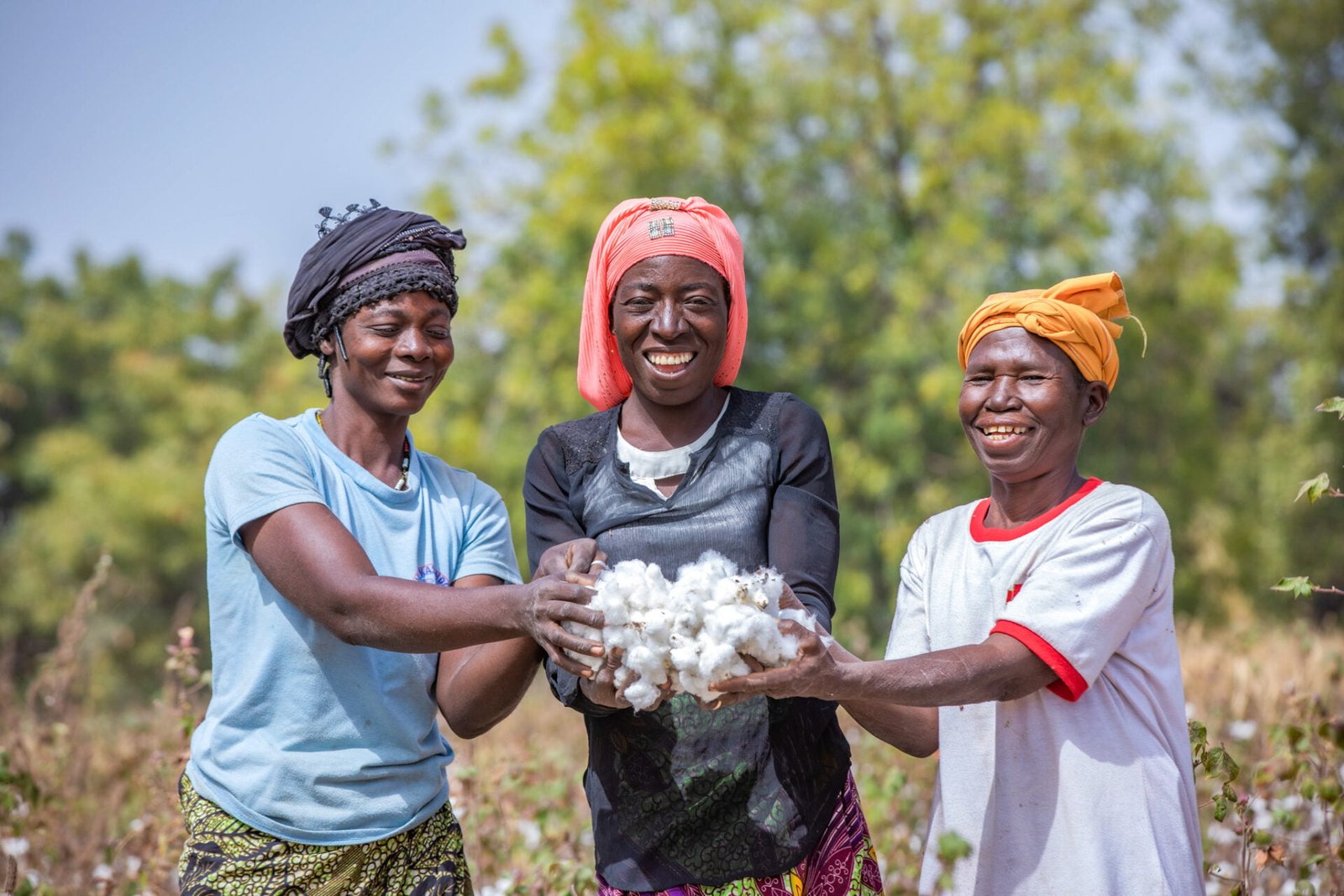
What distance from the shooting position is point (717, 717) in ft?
8.63

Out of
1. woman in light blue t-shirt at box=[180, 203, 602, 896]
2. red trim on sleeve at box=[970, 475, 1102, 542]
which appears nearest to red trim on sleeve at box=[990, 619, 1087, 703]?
red trim on sleeve at box=[970, 475, 1102, 542]

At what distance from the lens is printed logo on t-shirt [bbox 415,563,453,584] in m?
2.71

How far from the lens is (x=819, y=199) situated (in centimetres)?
→ 1426

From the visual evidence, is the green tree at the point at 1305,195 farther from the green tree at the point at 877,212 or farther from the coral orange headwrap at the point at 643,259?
the coral orange headwrap at the point at 643,259

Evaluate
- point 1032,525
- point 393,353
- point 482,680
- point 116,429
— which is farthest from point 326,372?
point 116,429

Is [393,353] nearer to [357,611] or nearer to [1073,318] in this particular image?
[357,611]

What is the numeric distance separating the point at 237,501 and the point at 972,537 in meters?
1.59

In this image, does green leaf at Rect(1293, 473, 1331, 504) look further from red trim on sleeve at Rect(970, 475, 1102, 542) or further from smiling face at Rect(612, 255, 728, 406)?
smiling face at Rect(612, 255, 728, 406)

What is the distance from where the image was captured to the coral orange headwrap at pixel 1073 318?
2.75 m

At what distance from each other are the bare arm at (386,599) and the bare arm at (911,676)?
35 centimetres

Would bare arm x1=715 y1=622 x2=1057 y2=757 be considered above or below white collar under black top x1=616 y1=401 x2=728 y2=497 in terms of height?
below

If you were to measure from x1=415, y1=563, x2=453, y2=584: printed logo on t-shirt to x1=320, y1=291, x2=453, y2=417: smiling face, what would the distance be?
0.36 meters

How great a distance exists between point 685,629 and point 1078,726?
0.87 meters

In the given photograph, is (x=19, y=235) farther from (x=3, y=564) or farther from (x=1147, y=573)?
(x=1147, y=573)
